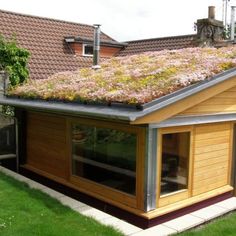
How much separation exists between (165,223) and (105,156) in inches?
77.9

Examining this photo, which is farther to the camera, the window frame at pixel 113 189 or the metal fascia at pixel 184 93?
the window frame at pixel 113 189

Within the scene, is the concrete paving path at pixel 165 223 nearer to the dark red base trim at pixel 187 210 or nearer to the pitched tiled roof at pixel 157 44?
the dark red base trim at pixel 187 210

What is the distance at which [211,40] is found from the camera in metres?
14.6

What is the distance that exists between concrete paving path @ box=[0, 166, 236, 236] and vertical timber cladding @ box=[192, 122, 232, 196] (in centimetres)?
45

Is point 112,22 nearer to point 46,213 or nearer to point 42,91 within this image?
point 42,91

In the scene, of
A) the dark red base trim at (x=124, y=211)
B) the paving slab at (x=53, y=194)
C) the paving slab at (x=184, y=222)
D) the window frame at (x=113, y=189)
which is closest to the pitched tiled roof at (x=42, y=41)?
the dark red base trim at (x=124, y=211)

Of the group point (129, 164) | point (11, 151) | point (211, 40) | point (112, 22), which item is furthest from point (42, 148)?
point (112, 22)

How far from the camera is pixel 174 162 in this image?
25.1 ft

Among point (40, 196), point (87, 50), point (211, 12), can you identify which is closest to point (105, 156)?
point (40, 196)

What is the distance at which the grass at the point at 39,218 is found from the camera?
636cm

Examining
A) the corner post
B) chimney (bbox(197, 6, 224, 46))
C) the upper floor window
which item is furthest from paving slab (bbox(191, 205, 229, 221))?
the upper floor window

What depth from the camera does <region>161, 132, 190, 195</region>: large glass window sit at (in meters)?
7.41

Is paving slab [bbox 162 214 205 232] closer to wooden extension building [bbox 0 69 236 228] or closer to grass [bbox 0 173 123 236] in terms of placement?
wooden extension building [bbox 0 69 236 228]

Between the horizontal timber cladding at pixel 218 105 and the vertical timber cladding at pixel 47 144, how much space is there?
3.20 meters
